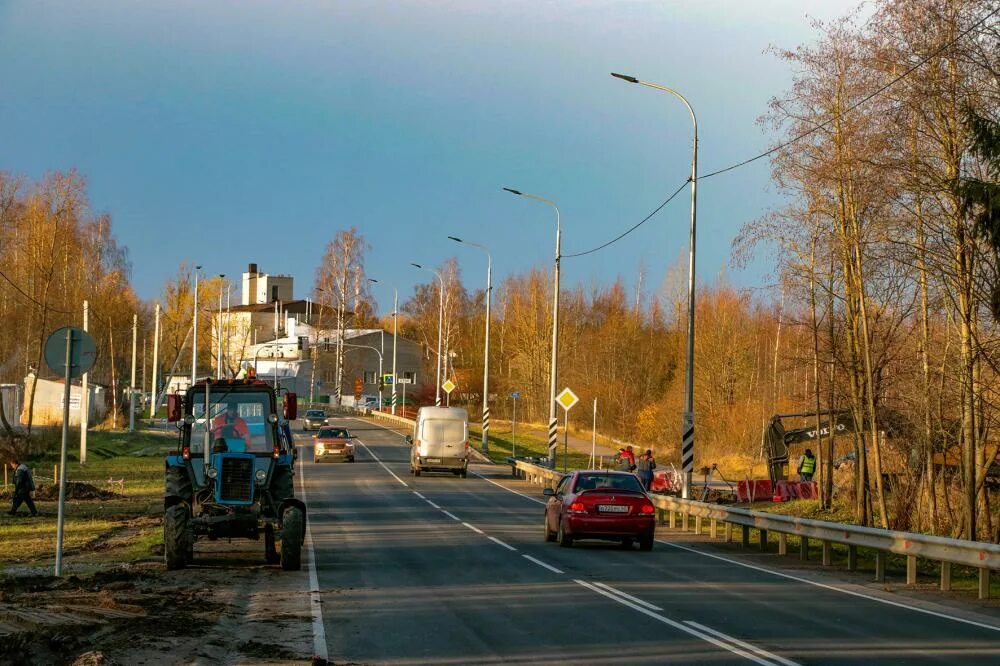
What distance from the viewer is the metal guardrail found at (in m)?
15.1

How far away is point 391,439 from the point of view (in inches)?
2886

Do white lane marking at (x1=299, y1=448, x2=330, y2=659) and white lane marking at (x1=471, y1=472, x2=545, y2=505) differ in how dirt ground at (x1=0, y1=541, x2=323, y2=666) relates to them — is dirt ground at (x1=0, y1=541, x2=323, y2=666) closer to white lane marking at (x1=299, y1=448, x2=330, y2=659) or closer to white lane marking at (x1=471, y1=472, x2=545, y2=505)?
white lane marking at (x1=299, y1=448, x2=330, y2=659)

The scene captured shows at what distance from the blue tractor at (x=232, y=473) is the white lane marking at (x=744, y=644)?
6.66 metres

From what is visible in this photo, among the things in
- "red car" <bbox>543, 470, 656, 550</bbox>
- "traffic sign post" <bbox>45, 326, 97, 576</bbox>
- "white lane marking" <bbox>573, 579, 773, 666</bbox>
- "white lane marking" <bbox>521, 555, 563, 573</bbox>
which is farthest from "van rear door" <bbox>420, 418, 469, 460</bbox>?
"traffic sign post" <bbox>45, 326, 97, 576</bbox>

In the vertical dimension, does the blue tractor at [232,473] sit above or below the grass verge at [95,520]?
above

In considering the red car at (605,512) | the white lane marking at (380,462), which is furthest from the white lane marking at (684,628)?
the white lane marking at (380,462)

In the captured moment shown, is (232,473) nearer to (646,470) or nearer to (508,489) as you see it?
(646,470)

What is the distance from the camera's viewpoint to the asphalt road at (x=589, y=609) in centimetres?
1034

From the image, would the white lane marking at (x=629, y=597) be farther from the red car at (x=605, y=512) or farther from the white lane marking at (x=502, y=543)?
the red car at (x=605, y=512)

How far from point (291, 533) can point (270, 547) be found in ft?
2.81

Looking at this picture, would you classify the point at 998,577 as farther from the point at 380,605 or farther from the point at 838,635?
the point at 380,605

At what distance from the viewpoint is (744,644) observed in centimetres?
1077

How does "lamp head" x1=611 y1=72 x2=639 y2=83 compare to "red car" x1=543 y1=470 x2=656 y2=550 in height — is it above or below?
above

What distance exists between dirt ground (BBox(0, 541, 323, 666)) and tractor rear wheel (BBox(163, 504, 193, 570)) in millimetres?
211
